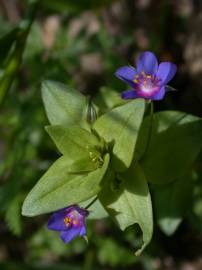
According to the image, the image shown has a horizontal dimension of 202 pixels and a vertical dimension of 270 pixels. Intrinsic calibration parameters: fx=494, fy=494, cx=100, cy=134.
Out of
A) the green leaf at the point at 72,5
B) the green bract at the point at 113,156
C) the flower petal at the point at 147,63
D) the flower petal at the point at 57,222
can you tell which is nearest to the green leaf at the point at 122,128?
the green bract at the point at 113,156

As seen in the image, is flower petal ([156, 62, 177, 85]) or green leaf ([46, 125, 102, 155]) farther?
green leaf ([46, 125, 102, 155])

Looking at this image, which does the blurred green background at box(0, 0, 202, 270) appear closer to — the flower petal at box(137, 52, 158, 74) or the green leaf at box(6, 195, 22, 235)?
the green leaf at box(6, 195, 22, 235)

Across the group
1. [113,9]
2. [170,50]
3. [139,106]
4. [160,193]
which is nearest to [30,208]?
[139,106]

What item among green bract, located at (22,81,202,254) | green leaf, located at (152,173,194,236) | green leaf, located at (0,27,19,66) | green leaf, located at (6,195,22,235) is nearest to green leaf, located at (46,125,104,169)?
green bract, located at (22,81,202,254)

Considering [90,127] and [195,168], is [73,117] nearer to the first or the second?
[90,127]

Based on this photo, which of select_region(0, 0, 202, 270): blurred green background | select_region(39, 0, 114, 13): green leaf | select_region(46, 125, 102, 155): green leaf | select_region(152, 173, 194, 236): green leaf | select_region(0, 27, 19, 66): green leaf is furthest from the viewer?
select_region(39, 0, 114, 13): green leaf

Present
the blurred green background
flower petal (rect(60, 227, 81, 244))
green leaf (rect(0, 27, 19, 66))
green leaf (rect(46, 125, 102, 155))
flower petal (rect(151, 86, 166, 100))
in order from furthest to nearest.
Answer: the blurred green background → green leaf (rect(0, 27, 19, 66)) → green leaf (rect(46, 125, 102, 155)) → flower petal (rect(60, 227, 81, 244)) → flower petal (rect(151, 86, 166, 100))

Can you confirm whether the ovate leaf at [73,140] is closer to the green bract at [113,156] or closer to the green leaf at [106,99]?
the green bract at [113,156]
